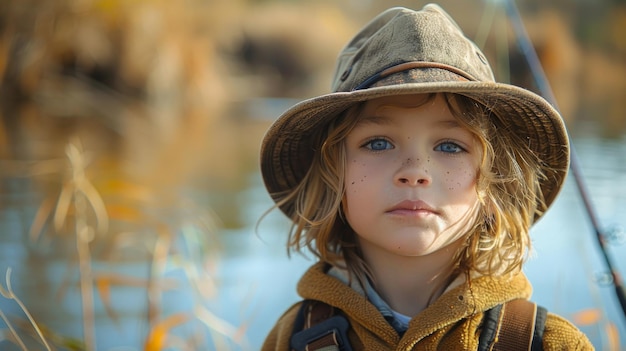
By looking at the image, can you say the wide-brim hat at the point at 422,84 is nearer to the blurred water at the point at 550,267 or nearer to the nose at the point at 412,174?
the nose at the point at 412,174

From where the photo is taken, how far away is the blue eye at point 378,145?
1801 millimetres

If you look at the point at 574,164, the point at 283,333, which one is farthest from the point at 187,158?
the point at 283,333

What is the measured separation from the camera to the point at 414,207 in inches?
68.2

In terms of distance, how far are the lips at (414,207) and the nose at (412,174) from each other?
4 cm

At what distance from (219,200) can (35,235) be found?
1.73 metres

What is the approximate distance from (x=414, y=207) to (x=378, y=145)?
0.55ft

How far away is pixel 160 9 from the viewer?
11.9 meters

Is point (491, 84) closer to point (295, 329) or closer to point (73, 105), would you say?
point (295, 329)

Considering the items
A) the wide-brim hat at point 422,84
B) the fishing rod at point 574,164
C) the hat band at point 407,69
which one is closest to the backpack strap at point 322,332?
the wide-brim hat at point 422,84

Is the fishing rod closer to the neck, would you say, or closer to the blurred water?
the neck

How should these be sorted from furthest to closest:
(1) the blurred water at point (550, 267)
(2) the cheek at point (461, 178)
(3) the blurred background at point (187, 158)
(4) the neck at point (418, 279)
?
(1) the blurred water at point (550, 267)
(3) the blurred background at point (187, 158)
(4) the neck at point (418, 279)
(2) the cheek at point (461, 178)

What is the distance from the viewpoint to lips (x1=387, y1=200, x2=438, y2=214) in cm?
173

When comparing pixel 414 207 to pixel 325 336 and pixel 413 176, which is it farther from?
pixel 325 336

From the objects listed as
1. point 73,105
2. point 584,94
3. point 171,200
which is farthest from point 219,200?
point 584,94
